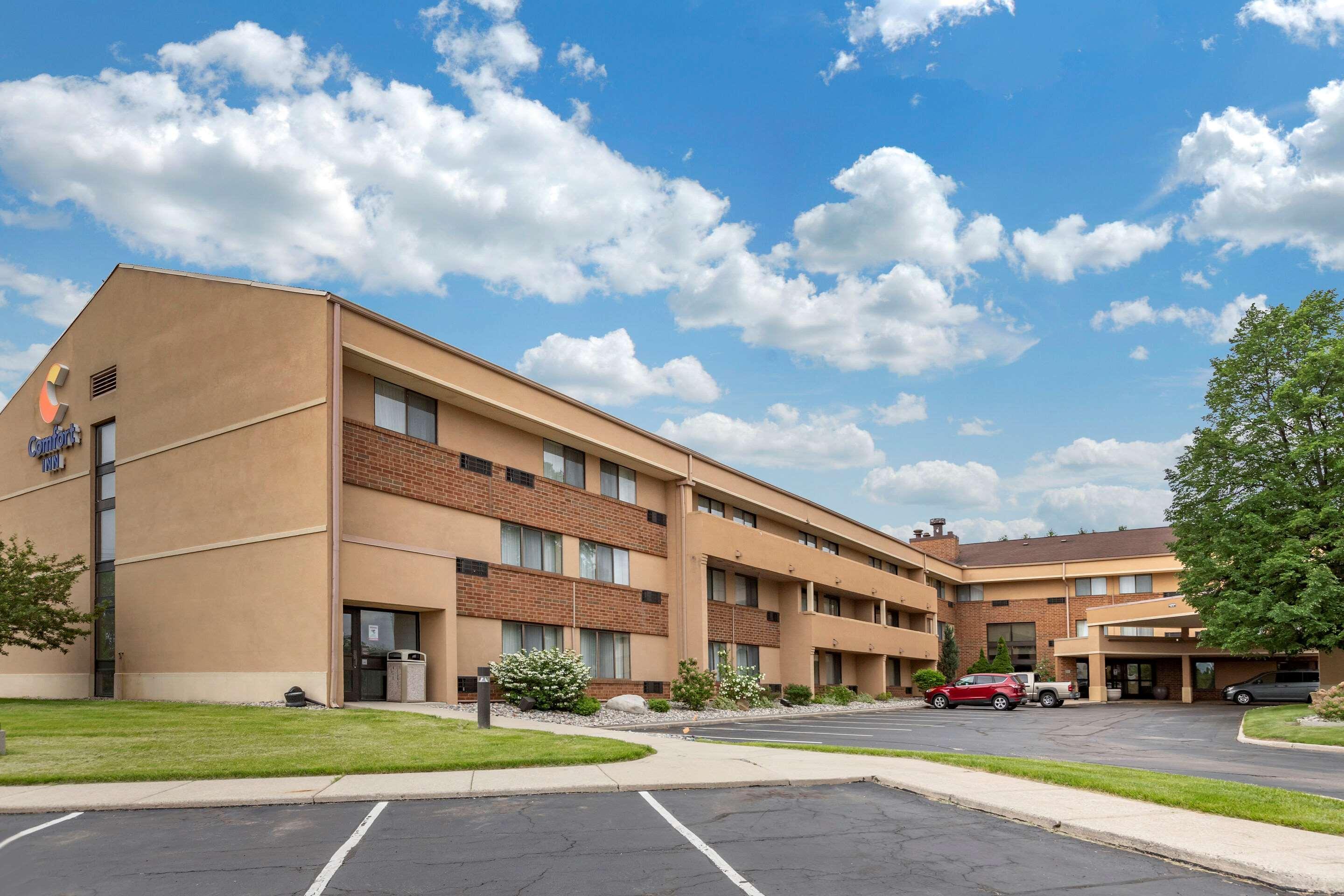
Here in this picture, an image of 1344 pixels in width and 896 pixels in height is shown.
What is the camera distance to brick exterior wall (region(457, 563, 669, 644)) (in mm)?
27906

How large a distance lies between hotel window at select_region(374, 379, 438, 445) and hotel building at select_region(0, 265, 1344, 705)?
0.19 feet

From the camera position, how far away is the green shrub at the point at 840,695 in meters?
42.2

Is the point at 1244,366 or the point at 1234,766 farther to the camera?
the point at 1244,366

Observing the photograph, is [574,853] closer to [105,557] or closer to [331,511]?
[331,511]

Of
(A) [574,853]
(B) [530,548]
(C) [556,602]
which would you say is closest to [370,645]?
(B) [530,548]

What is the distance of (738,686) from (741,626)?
5.23 m

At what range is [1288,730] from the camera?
2461 centimetres

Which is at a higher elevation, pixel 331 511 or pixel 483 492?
pixel 483 492

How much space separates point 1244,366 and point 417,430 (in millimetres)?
27301

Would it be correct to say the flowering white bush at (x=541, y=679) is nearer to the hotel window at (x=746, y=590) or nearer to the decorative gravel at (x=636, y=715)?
the decorative gravel at (x=636, y=715)

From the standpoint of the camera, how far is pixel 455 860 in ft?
27.0

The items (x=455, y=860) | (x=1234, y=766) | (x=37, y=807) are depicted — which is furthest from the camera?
(x=1234, y=766)

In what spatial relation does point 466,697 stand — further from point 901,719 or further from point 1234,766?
point 1234,766

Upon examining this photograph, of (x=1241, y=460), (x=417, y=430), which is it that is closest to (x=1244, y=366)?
(x=1241, y=460)
